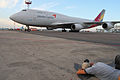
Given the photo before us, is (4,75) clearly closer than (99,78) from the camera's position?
No

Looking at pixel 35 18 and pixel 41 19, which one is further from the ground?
pixel 35 18

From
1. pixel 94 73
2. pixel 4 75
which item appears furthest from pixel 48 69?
pixel 94 73

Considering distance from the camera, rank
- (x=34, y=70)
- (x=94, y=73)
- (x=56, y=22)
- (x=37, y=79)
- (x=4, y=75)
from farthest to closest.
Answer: (x=56, y=22) → (x=34, y=70) → (x=4, y=75) → (x=37, y=79) → (x=94, y=73)

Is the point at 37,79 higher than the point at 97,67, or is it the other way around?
the point at 97,67

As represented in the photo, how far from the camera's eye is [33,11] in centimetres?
1984

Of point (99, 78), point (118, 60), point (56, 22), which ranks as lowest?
point (99, 78)

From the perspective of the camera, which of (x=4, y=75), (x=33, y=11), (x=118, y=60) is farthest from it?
(x=33, y=11)

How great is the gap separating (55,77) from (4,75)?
0.95 m

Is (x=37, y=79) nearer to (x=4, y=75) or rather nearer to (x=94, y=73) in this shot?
(x=4, y=75)

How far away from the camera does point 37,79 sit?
1753 millimetres

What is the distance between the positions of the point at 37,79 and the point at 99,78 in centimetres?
101

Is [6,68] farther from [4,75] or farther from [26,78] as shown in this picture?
[26,78]

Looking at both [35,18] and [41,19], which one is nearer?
[35,18]

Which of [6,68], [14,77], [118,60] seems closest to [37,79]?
[14,77]
